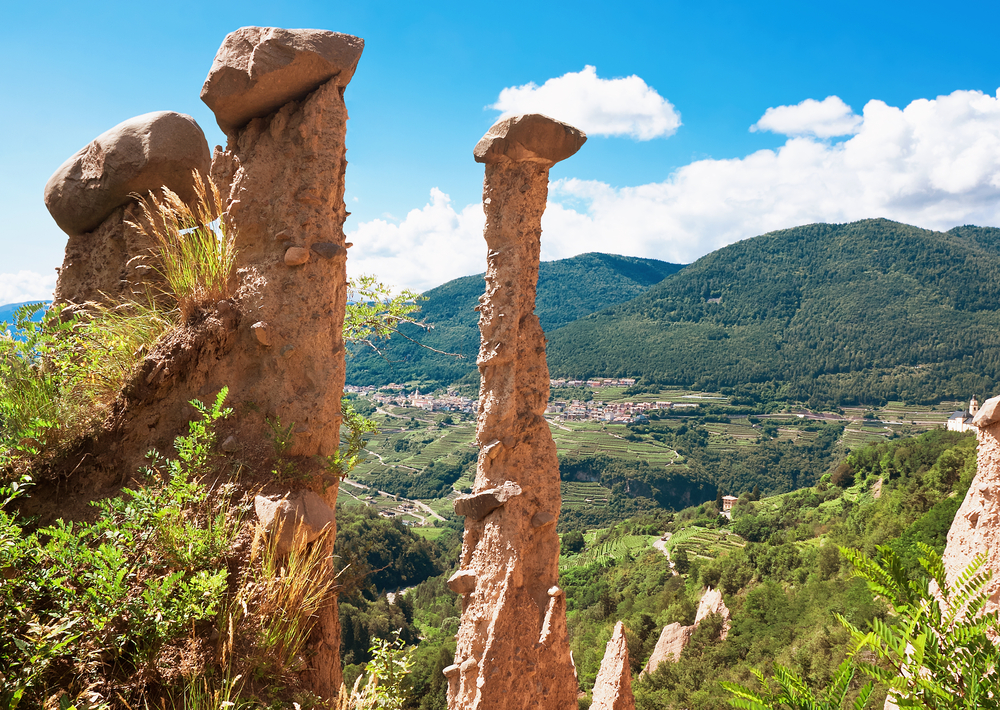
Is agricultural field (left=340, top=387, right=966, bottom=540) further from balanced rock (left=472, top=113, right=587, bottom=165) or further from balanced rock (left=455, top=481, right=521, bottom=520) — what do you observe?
balanced rock (left=472, top=113, right=587, bottom=165)

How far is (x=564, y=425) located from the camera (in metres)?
83.6

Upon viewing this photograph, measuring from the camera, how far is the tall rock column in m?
3.81

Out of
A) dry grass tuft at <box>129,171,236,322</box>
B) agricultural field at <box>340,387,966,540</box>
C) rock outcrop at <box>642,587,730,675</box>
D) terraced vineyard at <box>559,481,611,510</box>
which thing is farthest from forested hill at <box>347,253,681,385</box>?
dry grass tuft at <box>129,171,236,322</box>

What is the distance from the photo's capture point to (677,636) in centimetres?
2883

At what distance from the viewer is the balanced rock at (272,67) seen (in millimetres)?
4160

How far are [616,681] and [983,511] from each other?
4.54 m

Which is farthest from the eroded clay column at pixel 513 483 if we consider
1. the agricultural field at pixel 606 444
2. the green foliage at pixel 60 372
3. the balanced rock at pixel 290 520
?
the agricultural field at pixel 606 444

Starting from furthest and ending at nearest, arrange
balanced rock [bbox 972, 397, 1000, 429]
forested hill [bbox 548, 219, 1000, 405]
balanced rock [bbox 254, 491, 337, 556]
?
forested hill [bbox 548, 219, 1000, 405], balanced rock [bbox 972, 397, 1000, 429], balanced rock [bbox 254, 491, 337, 556]

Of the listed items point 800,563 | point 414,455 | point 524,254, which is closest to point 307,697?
point 524,254

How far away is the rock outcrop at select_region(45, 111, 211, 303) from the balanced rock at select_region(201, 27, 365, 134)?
0.97 meters

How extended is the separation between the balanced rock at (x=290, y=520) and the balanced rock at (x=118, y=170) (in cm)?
340

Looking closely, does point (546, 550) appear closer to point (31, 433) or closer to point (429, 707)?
point (31, 433)

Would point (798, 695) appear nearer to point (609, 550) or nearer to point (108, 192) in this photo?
point (108, 192)

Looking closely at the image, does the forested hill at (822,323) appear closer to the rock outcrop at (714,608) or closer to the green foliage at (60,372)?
the rock outcrop at (714,608)
